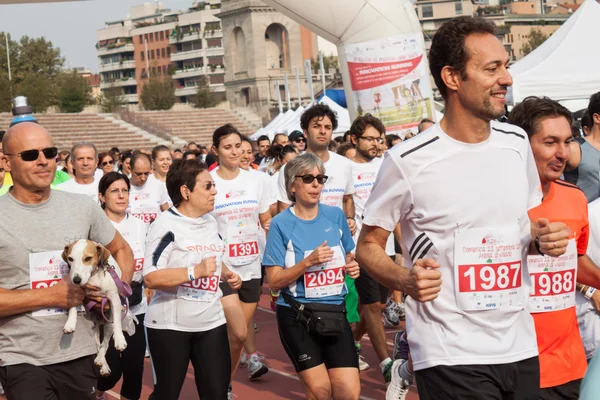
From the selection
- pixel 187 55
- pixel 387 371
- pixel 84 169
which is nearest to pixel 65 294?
pixel 387 371

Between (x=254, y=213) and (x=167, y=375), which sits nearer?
(x=167, y=375)

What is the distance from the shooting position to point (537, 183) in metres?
4.09

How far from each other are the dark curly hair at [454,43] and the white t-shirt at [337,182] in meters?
4.48

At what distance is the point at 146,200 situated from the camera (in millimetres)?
10820

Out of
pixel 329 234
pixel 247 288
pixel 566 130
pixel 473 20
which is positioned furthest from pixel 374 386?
pixel 473 20

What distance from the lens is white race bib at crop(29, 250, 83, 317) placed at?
4.55 m

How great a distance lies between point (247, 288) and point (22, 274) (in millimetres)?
3993

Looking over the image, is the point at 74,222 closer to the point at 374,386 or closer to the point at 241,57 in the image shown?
the point at 374,386

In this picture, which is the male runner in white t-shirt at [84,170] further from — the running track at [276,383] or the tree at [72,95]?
the tree at [72,95]

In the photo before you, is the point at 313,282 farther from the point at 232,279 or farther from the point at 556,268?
the point at 556,268

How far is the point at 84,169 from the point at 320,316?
4.44m

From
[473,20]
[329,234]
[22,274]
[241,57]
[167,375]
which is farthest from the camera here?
[241,57]

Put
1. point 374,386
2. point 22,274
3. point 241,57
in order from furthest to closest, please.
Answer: point 241,57, point 374,386, point 22,274

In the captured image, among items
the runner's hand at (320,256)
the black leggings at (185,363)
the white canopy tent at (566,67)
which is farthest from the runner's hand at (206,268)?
the white canopy tent at (566,67)
